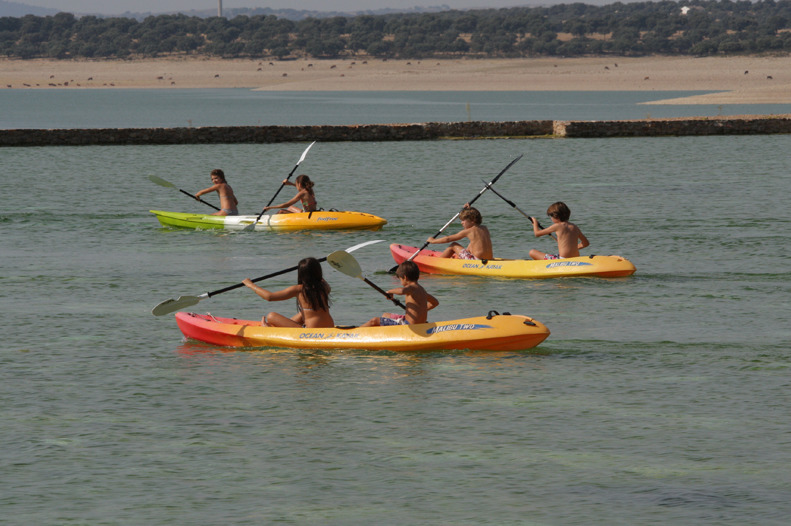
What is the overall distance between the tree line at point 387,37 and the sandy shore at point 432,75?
12.1 feet

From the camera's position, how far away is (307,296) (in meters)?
12.6

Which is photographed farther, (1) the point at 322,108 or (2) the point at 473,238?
(1) the point at 322,108

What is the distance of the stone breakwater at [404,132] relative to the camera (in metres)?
45.4

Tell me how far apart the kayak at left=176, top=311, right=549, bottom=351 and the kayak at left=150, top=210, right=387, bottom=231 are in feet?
33.1

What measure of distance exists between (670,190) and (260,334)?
20.2m

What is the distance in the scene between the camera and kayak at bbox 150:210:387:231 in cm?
2294

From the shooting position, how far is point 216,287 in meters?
17.2

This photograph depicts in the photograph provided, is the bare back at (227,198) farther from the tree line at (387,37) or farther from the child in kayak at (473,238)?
the tree line at (387,37)

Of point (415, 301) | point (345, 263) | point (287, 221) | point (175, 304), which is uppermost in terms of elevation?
point (345, 263)

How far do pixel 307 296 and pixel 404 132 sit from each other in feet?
114

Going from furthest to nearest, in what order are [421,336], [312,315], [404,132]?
[404,132], [312,315], [421,336]

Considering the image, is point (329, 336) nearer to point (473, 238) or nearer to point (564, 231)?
point (473, 238)

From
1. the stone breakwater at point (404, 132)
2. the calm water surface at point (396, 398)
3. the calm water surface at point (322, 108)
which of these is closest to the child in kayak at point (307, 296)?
the calm water surface at point (396, 398)

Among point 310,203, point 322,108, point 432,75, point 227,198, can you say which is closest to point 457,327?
point 310,203
